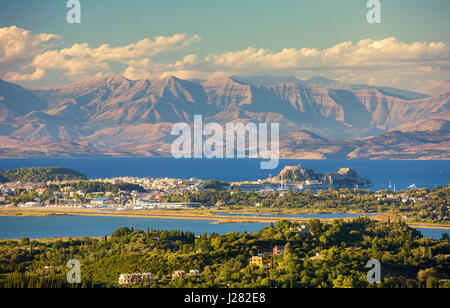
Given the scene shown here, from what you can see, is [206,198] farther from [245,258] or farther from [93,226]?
[245,258]

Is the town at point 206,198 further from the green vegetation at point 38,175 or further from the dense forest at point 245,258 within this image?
the dense forest at point 245,258

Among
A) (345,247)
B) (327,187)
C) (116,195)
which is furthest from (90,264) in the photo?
(327,187)

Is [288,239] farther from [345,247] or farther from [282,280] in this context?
[282,280]

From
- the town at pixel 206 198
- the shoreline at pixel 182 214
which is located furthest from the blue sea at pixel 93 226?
the town at pixel 206 198

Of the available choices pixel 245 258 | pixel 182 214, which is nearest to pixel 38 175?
pixel 182 214

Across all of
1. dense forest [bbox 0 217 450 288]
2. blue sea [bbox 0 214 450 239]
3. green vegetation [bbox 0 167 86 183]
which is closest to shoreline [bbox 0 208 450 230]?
blue sea [bbox 0 214 450 239]
